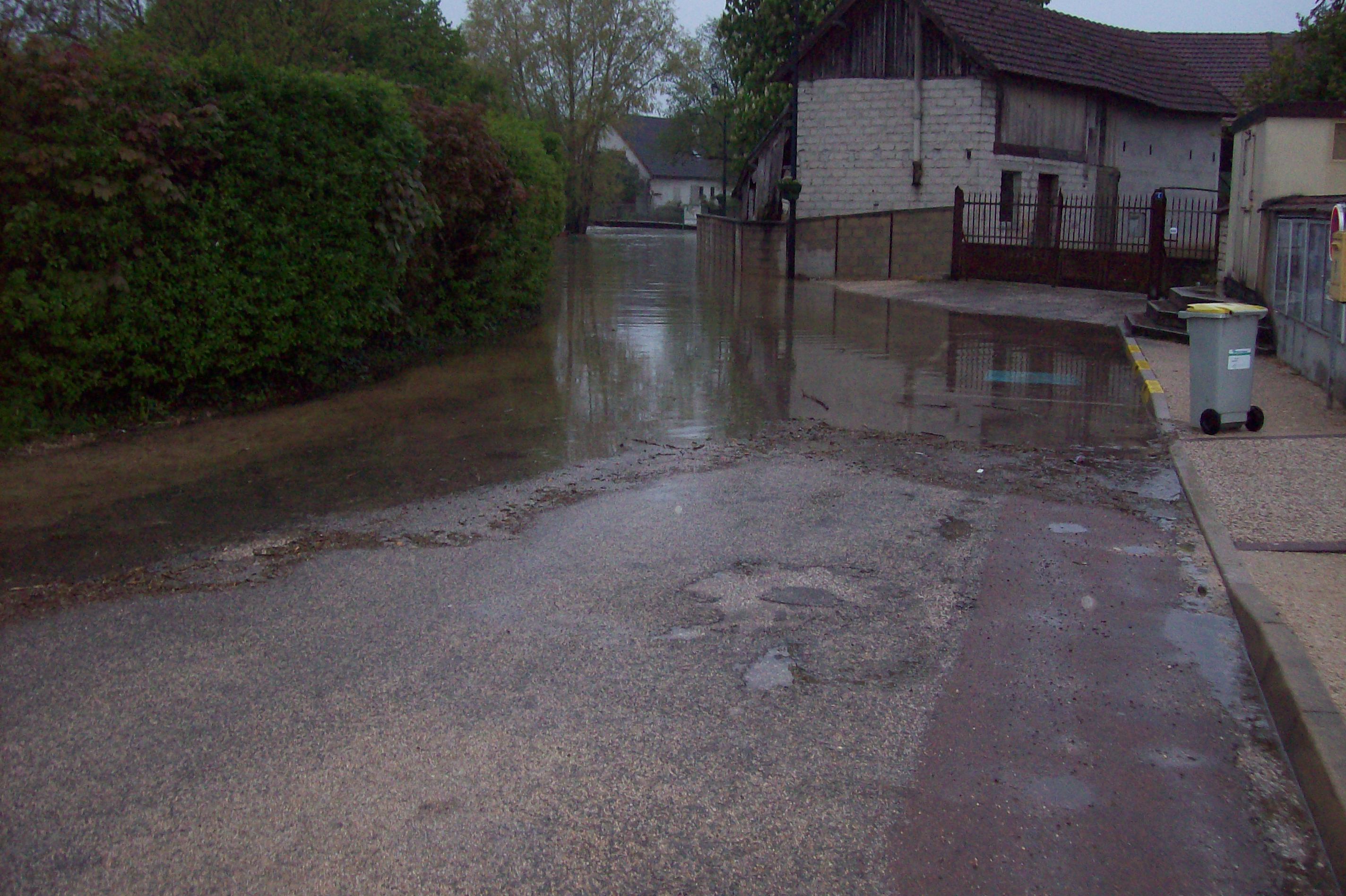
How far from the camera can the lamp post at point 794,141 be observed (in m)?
29.0

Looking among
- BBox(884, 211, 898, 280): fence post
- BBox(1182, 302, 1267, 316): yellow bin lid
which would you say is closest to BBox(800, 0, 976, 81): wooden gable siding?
BBox(884, 211, 898, 280): fence post

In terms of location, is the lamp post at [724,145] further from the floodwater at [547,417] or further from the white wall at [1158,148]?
the floodwater at [547,417]

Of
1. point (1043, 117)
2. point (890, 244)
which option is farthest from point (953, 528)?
point (1043, 117)

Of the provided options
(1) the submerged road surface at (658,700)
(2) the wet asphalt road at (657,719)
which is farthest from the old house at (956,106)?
(2) the wet asphalt road at (657,719)

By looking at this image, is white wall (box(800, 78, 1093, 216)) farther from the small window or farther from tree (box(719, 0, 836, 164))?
tree (box(719, 0, 836, 164))

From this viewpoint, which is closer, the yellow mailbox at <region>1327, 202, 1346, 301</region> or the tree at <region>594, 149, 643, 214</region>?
the yellow mailbox at <region>1327, 202, 1346, 301</region>

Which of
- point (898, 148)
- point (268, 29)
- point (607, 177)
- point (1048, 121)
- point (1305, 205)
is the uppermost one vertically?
point (607, 177)

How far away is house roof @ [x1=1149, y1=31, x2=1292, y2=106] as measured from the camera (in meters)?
38.7

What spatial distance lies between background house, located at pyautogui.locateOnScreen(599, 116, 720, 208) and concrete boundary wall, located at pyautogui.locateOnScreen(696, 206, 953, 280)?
68.7m

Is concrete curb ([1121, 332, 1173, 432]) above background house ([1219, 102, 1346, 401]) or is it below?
below

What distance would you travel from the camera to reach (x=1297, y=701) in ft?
14.7

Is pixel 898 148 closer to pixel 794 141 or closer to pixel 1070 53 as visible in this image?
pixel 794 141

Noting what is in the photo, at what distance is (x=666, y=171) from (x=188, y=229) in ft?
313

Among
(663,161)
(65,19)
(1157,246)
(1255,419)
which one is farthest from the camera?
(663,161)
